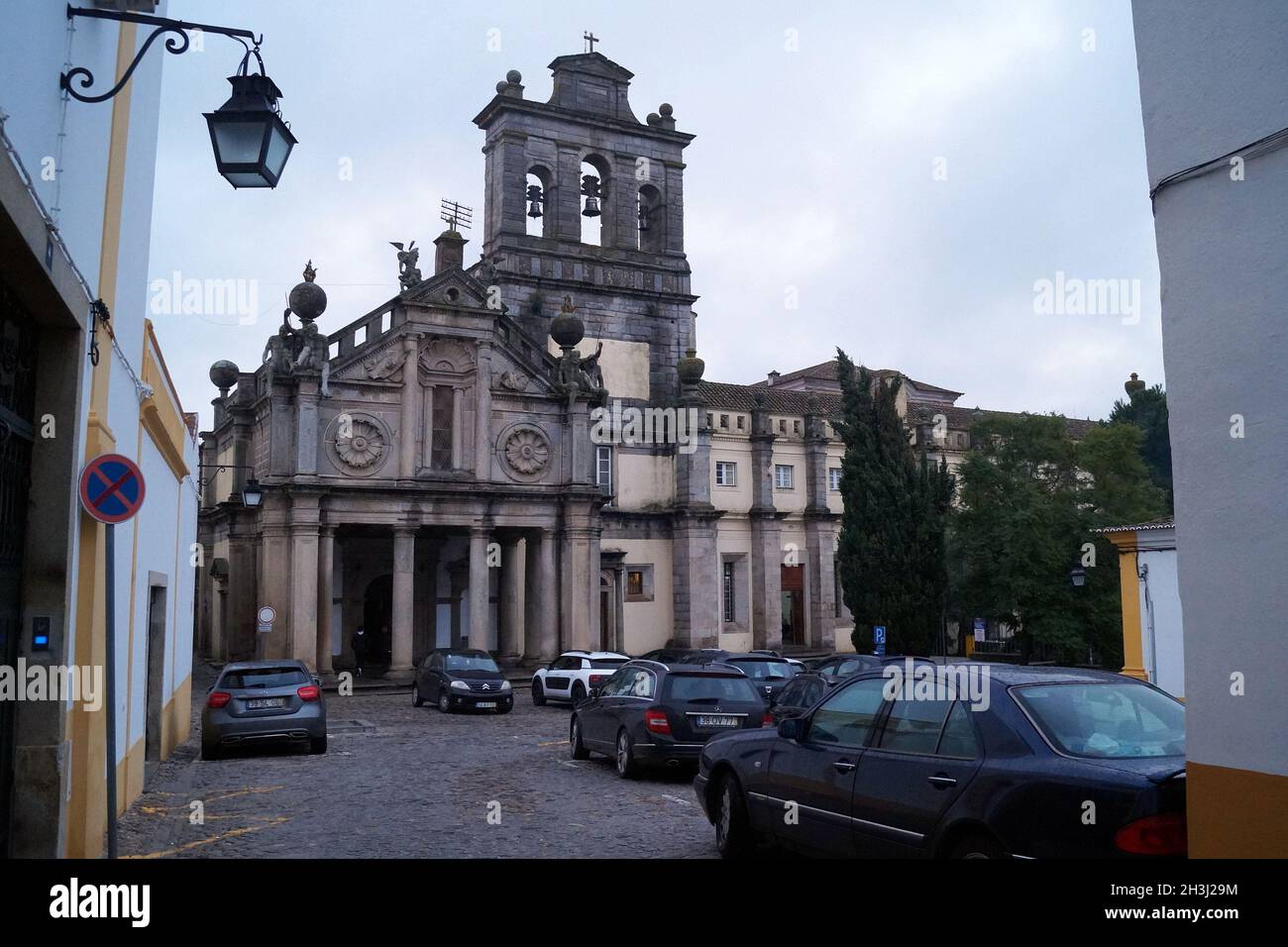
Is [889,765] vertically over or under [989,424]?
under

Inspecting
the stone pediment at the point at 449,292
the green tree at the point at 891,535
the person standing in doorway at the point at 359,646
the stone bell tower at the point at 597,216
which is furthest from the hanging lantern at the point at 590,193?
the person standing in doorway at the point at 359,646

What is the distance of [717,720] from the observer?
1391 cm

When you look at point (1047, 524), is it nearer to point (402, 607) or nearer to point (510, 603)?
point (510, 603)

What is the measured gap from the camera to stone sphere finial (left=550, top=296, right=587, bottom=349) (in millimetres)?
35156

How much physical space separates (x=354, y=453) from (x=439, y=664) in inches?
351

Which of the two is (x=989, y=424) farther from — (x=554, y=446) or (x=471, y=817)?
(x=471, y=817)

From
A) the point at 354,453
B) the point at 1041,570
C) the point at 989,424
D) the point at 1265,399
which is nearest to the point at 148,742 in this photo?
the point at 1265,399

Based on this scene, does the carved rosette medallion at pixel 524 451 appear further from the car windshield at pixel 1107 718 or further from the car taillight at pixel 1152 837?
the car taillight at pixel 1152 837

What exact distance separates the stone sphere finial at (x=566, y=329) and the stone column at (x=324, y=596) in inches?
379

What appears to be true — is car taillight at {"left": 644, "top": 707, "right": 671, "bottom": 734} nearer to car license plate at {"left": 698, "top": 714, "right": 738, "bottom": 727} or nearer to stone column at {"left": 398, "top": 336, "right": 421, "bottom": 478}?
car license plate at {"left": 698, "top": 714, "right": 738, "bottom": 727}

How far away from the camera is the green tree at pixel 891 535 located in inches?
1391

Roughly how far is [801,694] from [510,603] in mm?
17798
